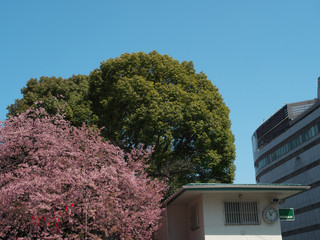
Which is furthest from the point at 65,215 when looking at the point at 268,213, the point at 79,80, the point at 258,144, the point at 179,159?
the point at 258,144

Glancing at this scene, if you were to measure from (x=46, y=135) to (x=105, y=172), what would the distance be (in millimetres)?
4521

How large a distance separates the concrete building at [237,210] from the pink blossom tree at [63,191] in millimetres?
2723

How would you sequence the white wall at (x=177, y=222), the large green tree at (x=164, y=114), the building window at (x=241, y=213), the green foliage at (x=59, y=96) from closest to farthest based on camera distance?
the building window at (x=241, y=213) → the white wall at (x=177, y=222) → the large green tree at (x=164, y=114) → the green foliage at (x=59, y=96)

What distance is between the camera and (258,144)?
85250 mm

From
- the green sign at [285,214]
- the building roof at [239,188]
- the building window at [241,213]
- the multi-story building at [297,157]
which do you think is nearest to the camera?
the building roof at [239,188]

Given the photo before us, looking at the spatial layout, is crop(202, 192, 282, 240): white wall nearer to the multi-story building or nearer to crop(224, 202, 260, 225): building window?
crop(224, 202, 260, 225): building window

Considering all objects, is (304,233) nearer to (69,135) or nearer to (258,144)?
(258,144)

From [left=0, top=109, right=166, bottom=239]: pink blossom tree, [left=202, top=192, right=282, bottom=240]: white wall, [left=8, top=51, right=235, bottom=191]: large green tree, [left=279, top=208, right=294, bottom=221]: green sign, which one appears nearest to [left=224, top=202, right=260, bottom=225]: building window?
[left=202, top=192, right=282, bottom=240]: white wall

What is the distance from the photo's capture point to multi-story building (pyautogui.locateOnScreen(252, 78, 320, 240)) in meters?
60.0

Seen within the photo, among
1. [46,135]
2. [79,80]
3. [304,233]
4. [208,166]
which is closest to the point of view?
[46,135]

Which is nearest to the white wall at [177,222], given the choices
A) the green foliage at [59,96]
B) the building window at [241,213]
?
the building window at [241,213]

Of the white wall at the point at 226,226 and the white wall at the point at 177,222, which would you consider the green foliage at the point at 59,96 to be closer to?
the white wall at the point at 177,222

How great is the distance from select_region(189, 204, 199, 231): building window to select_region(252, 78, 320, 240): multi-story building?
4444 centimetres

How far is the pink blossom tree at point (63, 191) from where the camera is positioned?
16.4m
